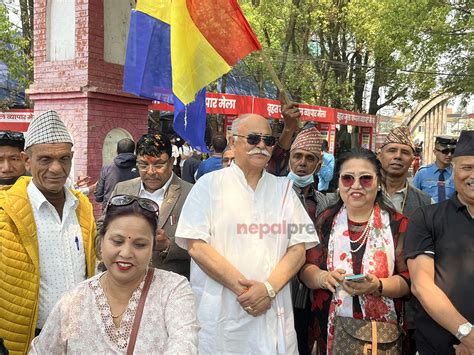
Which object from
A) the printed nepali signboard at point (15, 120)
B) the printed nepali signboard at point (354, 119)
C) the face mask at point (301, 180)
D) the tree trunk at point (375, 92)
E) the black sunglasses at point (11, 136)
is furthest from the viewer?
the tree trunk at point (375, 92)

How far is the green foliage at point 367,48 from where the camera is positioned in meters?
16.4

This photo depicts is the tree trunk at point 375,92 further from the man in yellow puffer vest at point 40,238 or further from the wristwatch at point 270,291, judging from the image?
the man in yellow puffer vest at point 40,238

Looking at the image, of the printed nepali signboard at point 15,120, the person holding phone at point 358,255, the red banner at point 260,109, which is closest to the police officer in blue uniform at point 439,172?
the person holding phone at point 358,255

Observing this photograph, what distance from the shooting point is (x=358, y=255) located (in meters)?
2.93

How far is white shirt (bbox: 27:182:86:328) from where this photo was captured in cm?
271

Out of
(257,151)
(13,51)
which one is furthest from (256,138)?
(13,51)

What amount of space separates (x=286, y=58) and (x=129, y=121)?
13316 millimetres

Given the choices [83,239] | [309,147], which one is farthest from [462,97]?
[83,239]

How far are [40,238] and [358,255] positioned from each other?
1809 millimetres

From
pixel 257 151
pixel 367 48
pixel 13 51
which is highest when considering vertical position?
pixel 367 48

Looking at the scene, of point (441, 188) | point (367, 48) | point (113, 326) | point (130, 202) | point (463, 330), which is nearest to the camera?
point (113, 326)

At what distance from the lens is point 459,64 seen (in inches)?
691

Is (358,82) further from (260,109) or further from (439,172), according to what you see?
(439,172)

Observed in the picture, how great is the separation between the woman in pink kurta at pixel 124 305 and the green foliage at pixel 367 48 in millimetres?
14908
